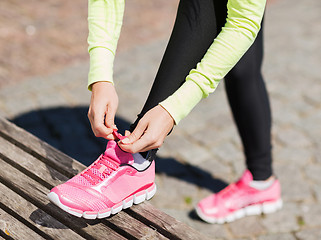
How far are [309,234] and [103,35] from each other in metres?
1.53

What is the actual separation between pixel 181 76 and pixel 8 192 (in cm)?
77

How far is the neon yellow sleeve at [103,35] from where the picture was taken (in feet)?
5.62

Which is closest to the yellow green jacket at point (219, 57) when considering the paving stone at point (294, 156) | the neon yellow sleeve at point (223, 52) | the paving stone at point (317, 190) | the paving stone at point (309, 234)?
the neon yellow sleeve at point (223, 52)

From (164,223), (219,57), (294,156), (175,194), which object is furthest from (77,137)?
(219,57)

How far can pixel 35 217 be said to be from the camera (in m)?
1.61

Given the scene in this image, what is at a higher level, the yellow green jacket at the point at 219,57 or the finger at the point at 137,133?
the yellow green jacket at the point at 219,57

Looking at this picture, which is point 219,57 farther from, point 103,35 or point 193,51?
point 103,35

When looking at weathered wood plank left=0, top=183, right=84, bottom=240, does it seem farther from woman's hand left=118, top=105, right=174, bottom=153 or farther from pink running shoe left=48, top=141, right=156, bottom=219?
woman's hand left=118, top=105, right=174, bottom=153

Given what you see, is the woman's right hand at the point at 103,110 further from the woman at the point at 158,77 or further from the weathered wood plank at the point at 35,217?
the weathered wood plank at the point at 35,217

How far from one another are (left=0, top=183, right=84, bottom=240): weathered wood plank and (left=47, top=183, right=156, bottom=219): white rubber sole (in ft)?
0.31

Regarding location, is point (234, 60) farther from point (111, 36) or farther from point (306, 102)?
point (306, 102)

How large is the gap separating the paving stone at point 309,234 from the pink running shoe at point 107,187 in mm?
1076

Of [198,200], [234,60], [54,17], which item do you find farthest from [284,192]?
[54,17]

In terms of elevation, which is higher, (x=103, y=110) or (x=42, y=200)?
(x=103, y=110)
